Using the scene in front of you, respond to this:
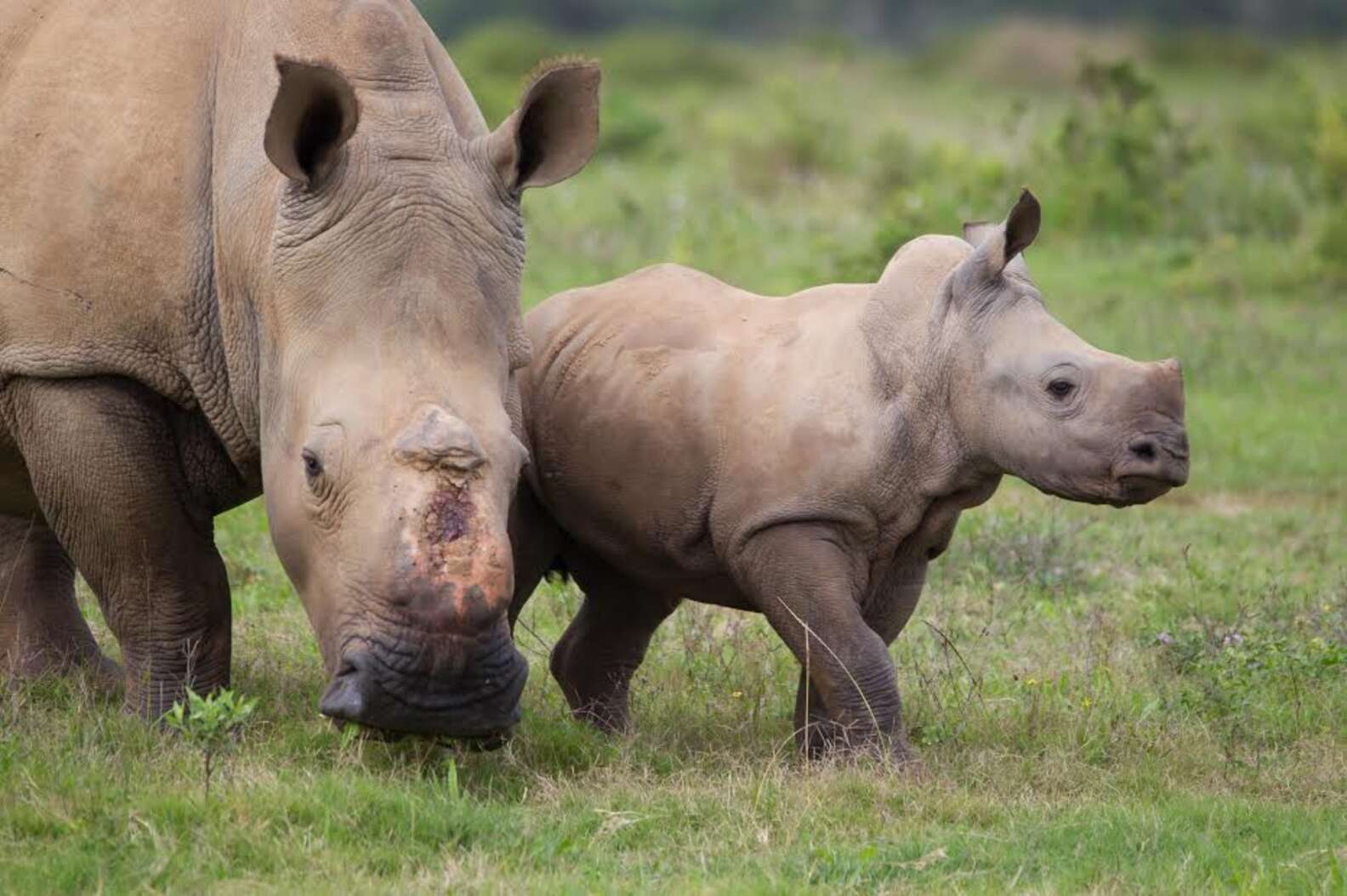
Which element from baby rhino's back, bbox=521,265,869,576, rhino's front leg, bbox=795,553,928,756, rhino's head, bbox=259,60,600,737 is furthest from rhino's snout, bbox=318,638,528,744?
rhino's front leg, bbox=795,553,928,756

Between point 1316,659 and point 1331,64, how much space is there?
3190cm

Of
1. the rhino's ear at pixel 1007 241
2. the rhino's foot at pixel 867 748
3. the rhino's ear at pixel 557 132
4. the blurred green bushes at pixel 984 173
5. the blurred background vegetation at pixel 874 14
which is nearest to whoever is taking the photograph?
the rhino's ear at pixel 557 132

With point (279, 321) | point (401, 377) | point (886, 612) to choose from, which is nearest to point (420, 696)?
point (401, 377)

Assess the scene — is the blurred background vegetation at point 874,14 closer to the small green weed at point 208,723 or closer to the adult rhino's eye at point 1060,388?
the adult rhino's eye at point 1060,388

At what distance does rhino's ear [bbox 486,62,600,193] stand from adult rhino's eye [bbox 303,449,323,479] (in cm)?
97

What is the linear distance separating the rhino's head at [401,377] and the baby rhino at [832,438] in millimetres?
903

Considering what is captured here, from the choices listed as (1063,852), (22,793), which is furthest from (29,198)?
(1063,852)

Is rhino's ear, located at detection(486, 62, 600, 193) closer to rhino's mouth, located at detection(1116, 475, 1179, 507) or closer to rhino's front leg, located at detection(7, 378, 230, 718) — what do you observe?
rhino's front leg, located at detection(7, 378, 230, 718)

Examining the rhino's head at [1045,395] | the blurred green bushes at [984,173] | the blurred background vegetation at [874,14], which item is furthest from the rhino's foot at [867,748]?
the blurred background vegetation at [874,14]

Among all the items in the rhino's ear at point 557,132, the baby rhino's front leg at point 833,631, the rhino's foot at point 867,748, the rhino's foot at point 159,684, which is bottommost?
the rhino's foot at point 159,684

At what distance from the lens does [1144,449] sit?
6324mm

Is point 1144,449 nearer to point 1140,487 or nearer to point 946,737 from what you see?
point 1140,487

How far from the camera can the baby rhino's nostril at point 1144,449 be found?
6301 millimetres

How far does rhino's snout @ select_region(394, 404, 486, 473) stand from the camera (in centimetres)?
539
